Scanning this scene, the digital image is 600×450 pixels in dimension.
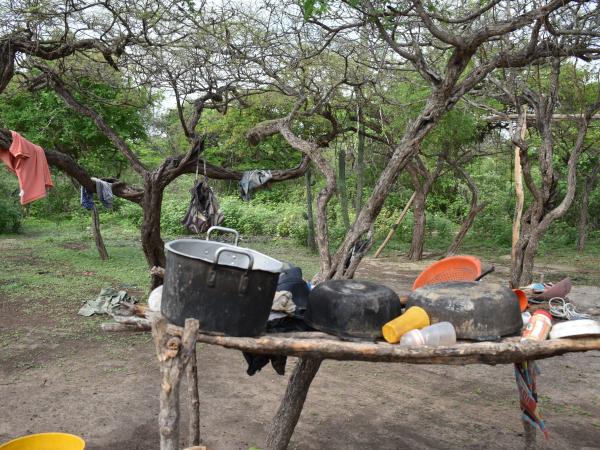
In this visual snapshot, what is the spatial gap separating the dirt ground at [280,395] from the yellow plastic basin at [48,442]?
916mm

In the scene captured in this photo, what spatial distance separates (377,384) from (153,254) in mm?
4131

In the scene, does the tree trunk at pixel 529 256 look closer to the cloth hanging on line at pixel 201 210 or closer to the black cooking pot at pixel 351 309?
the cloth hanging on line at pixel 201 210

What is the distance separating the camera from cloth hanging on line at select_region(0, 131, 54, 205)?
19.5 ft

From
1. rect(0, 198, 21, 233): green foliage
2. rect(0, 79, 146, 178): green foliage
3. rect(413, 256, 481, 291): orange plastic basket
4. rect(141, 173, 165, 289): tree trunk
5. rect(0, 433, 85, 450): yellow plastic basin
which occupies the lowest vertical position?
rect(0, 198, 21, 233): green foliage

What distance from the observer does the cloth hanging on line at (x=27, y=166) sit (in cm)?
595

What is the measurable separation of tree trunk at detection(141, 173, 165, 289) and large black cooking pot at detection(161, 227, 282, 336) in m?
5.20

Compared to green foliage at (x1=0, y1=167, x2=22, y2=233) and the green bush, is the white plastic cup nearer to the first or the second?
the green bush

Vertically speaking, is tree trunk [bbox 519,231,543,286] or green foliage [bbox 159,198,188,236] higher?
tree trunk [bbox 519,231,543,286]

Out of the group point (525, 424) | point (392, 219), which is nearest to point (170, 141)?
point (392, 219)

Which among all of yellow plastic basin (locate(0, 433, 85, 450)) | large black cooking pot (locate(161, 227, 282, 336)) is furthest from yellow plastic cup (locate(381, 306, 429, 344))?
yellow plastic basin (locate(0, 433, 85, 450))

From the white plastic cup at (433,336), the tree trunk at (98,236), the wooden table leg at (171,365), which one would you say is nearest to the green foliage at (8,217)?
the tree trunk at (98,236)

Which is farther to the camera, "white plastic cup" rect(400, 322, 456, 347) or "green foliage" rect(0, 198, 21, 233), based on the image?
"green foliage" rect(0, 198, 21, 233)

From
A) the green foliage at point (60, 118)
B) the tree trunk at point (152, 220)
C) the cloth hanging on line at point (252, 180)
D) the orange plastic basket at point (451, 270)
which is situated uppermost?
the green foliage at point (60, 118)

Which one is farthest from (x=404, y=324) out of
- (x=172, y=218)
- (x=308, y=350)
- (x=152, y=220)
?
(x=172, y=218)
